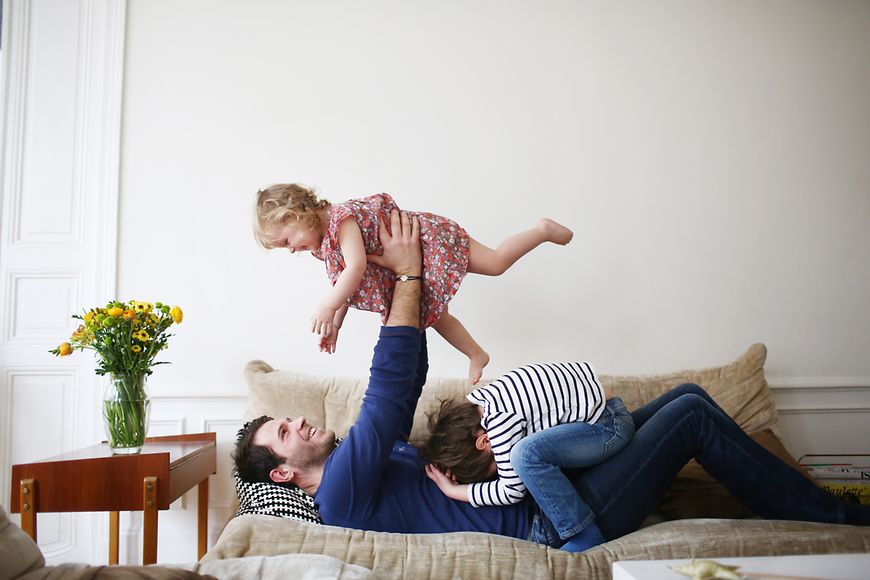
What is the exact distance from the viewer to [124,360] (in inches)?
75.2

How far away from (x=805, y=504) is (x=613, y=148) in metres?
1.63

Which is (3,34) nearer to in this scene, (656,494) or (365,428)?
(365,428)

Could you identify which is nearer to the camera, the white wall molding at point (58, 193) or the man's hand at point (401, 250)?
the man's hand at point (401, 250)

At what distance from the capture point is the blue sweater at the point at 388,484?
4.98 feet

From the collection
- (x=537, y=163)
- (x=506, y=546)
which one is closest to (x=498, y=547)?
(x=506, y=546)

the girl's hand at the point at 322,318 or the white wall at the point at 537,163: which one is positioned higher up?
the white wall at the point at 537,163

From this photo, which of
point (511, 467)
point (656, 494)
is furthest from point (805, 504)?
point (511, 467)

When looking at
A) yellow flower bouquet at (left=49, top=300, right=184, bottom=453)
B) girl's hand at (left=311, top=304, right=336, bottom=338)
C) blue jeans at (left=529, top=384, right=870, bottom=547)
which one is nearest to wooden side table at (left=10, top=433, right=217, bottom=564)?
yellow flower bouquet at (left=49, top=300, right=184, bottom=453)

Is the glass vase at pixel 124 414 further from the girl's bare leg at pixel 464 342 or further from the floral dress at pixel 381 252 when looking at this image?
the girl's bare leg at pixel 464 342

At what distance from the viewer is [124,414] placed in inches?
74.9

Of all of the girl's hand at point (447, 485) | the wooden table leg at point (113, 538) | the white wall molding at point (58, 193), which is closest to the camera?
the girl's hand at point (447, 485)

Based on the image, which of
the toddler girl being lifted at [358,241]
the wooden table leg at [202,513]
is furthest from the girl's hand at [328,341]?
A: the wooden table leg at [202,513]

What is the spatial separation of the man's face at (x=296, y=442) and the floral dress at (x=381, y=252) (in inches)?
15.2

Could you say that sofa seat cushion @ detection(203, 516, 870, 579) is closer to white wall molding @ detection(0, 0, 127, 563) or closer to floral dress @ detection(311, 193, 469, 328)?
floral dress @ detection(311, 193, 469, 328)
